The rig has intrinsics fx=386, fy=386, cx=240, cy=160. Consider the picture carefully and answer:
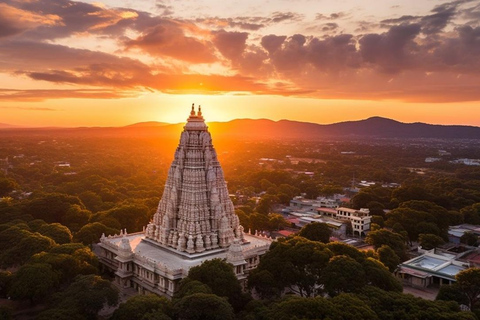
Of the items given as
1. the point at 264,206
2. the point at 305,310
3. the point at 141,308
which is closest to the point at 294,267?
the point at 305,310

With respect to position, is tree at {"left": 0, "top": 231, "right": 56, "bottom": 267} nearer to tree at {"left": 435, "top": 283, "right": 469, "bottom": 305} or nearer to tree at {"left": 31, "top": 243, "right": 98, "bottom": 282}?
tree at {"left": 31, "top": 243, "right": 98, "bottom": 282}

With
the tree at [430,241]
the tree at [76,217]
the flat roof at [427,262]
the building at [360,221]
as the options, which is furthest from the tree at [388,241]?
the tree at [76,217]

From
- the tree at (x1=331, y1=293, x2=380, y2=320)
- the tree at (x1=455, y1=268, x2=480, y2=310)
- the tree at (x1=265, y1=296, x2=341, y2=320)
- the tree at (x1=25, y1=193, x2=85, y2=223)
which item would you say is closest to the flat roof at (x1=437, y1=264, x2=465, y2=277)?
the tree at (x1=455, y1=268, x2=480, y2=310)

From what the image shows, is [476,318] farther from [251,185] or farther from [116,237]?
[251,185]

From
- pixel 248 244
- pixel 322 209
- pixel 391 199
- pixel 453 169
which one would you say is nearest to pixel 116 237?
pixel 248 244

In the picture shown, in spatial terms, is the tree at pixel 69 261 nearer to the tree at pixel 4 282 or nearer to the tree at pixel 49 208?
the tree at pixel 4 282

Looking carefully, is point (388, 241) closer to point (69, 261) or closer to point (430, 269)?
point (430, 269)

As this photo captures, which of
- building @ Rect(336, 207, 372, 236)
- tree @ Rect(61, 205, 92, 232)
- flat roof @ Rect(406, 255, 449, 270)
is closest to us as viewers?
flat roof @ Rect(406, 255, 449, 270)
